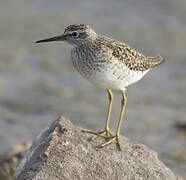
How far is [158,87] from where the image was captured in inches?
531

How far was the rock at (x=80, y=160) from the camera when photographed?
7129 mm

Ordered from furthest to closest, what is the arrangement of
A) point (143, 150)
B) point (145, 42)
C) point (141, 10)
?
point (141, 10) < point (145, 42) < point (143, 150)

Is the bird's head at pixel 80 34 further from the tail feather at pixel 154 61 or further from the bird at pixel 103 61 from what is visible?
the tail feather at pixel 154 61

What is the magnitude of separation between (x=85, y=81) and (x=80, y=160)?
649cm

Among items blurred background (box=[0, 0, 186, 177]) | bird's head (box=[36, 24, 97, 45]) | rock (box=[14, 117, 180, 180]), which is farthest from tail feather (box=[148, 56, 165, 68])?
blurred background (box=[0, 0, 186, 177])

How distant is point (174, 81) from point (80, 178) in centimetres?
698

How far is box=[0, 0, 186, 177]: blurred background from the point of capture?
12.0m

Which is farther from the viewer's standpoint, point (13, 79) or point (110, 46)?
point (13, 79)

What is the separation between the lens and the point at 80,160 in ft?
24.1

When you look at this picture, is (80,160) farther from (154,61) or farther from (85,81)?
(85,81)

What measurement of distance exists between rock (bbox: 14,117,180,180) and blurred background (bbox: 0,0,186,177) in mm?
2817

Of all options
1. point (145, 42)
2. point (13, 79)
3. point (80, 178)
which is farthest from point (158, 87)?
point (80, 178)

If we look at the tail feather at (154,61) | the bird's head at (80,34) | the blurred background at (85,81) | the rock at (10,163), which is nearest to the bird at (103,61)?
the bird's head at (80,34)

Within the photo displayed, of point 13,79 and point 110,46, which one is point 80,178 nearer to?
point 110,46
